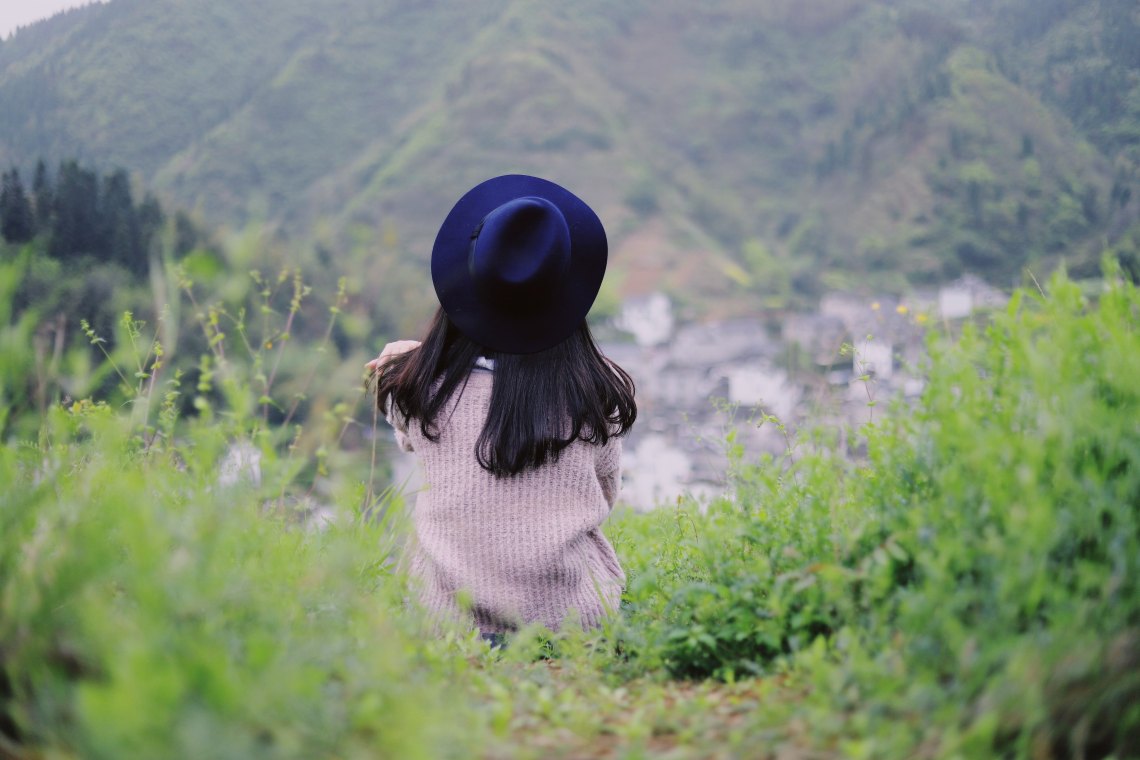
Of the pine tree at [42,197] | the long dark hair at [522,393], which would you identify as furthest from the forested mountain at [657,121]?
the long dark hair at [522,393]

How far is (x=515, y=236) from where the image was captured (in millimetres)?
2188

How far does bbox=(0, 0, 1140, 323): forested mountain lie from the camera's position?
39.1ft

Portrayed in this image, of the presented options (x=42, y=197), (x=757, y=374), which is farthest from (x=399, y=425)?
(x=42, y=197)

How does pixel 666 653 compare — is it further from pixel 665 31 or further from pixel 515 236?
pixel 665 31

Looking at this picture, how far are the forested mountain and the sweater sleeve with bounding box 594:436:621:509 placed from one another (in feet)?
4.24

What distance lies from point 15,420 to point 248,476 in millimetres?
548

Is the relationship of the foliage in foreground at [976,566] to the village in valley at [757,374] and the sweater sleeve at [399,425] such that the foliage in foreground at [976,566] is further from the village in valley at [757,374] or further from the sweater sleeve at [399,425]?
the sweater sleeve at [399,425]

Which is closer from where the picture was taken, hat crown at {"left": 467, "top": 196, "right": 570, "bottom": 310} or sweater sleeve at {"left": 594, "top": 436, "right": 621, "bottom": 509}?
hat crown at {"left": 467, "top": 196, "right": 570, "bottom": 310}

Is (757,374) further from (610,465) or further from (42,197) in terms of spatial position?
(42,197)

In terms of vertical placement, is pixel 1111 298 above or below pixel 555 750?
above

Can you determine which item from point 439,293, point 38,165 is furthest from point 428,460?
point 38,165

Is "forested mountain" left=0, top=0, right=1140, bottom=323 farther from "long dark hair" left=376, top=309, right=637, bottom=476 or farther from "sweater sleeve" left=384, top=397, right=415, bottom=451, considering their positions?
"sweater sleeve" left=384, top=397, right=415, bottom=451

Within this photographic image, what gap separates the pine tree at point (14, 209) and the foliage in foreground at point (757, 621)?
354 inches

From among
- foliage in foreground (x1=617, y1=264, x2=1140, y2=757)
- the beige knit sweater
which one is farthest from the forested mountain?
the beige knit sweater
